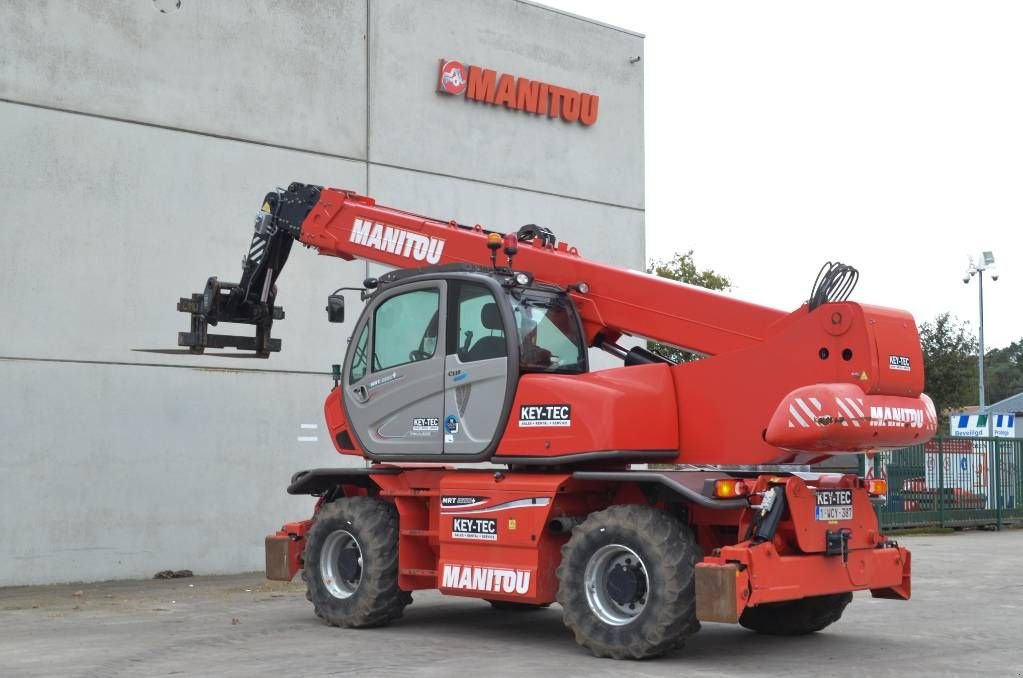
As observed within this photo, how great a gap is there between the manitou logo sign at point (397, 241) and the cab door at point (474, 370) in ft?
3.32

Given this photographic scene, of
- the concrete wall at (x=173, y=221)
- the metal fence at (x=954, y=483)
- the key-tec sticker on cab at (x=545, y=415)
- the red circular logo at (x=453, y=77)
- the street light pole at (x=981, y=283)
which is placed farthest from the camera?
the street light pole at (x=981, y=283)

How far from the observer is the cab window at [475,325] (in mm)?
11594

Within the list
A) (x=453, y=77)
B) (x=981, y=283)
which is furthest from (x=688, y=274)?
(x=453, y=77)

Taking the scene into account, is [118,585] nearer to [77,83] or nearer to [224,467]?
[224,467]

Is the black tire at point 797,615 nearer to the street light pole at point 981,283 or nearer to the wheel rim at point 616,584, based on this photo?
the wheel rim at point 616,584

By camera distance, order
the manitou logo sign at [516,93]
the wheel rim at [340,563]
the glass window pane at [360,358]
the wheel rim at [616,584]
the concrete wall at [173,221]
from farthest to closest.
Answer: the manitou logo sign at [516,93], the concrete wall at [173,221], the glass window pane at [360,358], the wheel rim at [340,563], the wheel rim at [616,584]

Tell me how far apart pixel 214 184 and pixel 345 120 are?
7.41ft

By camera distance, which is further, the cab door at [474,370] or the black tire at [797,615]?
the black tire at [797,615]

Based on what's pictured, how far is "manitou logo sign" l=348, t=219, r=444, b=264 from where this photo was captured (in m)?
13.0

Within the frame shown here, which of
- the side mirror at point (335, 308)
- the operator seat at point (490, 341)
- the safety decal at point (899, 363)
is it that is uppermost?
the side mirror at point (335, 308)

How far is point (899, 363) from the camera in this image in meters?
10.4

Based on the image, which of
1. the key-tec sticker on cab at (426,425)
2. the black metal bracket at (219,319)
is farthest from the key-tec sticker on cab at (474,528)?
the black metal bracket at (219,319)

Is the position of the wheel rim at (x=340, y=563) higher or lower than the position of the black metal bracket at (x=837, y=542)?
lower

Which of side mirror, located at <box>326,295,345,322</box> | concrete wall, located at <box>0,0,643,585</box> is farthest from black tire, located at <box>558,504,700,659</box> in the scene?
concrete wall, located at <box>0,0,643,585</box>
